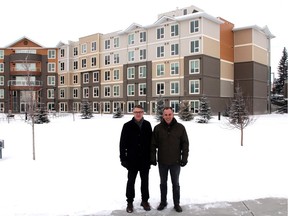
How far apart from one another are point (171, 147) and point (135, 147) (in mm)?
731

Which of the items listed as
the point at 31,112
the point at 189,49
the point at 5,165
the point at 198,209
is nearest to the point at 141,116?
the point at 198,209

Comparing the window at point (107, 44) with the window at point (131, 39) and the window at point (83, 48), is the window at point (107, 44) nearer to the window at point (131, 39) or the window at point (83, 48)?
the window at point (131, 39)

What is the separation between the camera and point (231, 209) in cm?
565

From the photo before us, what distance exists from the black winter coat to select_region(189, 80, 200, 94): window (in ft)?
104

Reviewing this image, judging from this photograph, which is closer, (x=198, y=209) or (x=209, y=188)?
(x=198, y=209)

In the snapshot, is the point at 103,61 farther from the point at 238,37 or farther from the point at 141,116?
the point at 141,116

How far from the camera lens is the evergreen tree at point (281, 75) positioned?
192 ft

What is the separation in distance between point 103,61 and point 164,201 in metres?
44.2

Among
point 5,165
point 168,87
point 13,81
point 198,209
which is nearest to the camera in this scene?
point 198,209

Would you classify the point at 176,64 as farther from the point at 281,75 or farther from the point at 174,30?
the point at 281,75

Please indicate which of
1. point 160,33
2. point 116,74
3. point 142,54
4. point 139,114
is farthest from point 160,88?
point 139,114

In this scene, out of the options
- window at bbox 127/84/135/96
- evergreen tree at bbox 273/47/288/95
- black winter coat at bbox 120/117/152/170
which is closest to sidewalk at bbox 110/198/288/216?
black winter coat at bbox 120/117/152/170

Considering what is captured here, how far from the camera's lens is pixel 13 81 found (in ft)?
177

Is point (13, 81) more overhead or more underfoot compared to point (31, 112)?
more overhead
